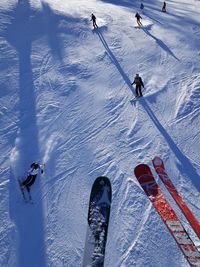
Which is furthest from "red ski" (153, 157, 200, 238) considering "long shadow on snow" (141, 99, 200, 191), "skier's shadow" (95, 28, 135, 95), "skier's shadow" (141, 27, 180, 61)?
"skier's shadow" (141, 27, 180, 61)

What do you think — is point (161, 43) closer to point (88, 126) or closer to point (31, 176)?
point (88, 126)

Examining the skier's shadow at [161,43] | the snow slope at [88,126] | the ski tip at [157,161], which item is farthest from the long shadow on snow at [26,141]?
the skier's shadow at [161,43]

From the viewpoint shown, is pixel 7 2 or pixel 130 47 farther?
pixel 7 2

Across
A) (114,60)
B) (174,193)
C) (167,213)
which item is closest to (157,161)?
(174,193)

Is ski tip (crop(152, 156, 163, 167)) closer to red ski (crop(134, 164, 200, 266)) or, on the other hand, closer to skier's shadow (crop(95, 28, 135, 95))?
red ski (crop(134, 164, 200, 266))

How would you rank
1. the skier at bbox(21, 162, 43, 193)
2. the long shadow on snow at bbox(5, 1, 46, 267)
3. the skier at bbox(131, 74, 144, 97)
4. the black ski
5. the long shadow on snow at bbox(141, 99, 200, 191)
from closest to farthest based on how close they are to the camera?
the black ski → the long shadow on snow at bbox(5, 1, 46, 267) → the skier at bbox(21, 162, 43, 193) → the long shadow on snow at bbox(141, 99, 200, 191) → the skier at bbox(131, 74, 144, 97)

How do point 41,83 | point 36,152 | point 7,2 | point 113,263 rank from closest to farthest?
point 113,263 → point 36,152 → point 41,83 → point 7,2

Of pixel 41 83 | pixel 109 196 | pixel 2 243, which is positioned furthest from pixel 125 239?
pixel 41 83

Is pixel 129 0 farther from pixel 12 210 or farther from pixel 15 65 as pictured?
pixel 12 210
